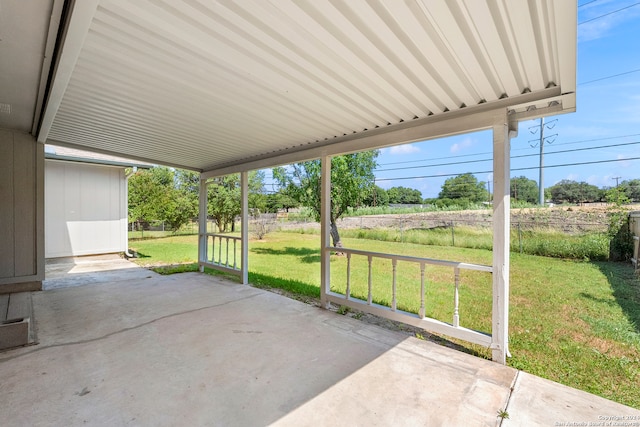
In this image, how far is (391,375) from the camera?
2268mm

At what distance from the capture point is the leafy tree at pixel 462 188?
336 inches

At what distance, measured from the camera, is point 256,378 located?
2.21 m

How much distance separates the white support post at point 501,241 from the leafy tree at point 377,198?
18.1ft

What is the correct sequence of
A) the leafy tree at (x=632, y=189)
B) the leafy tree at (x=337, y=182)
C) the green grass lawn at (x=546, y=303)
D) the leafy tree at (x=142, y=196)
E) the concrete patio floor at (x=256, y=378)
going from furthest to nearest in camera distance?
the leafy tree at (x=142, y=196), the leafy tree at (x=337, y=182), the leafy tree at (x=632, y=189), the green grass lawn at (x=546, y=303), the concrete patio floor at (x=256, y=378)

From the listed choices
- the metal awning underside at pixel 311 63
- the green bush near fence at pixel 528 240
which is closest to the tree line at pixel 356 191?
the green bush near fence at pixel 528 240

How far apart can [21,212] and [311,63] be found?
5539mm

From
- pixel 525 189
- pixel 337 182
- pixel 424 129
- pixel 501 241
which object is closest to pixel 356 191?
pixel 337 182

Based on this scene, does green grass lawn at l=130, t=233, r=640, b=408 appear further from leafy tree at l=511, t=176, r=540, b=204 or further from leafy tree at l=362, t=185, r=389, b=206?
leafy tree at l=511, t=176, r=540, b=204

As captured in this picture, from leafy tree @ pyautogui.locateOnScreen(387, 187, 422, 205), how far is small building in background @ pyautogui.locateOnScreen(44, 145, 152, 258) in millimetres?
8458

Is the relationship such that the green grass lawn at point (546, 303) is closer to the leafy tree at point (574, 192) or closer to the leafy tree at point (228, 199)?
the leafy tree at point (574, 192)

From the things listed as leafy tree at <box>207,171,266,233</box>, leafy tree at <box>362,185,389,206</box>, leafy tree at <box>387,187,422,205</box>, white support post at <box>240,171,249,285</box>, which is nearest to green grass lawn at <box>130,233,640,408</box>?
white support post at <box>240,171,249,285</box>

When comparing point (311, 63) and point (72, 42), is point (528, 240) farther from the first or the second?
point (72, 42)

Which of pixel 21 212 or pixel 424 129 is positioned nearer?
pixel 424 129

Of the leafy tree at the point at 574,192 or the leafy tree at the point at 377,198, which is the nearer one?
the leafy tree at the point at 574,192
